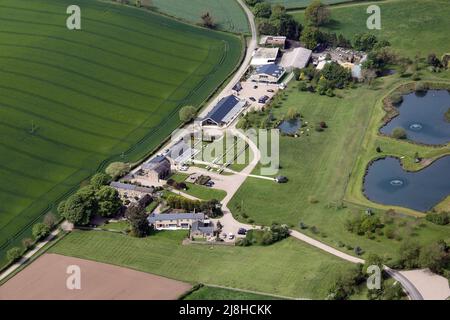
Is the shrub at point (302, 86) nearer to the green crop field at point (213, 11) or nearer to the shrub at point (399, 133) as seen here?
the shrub at point (399, 133)

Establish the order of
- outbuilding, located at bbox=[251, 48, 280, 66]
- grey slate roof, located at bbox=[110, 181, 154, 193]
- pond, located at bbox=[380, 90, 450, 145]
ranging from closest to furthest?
grey slate roof, located at bbox=[110, 181, 154, 193] → pond, located at bbox=[380, 90, 450, 145] → outbuilding, located at bbox=[251, 48, 280, 66]

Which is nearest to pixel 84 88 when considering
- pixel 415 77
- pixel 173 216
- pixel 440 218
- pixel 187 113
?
pixel 187 113

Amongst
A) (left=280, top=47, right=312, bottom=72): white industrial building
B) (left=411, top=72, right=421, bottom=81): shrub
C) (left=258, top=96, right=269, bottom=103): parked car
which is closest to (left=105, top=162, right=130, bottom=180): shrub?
(left=258, top=96, right=269, bottom=103): parked car

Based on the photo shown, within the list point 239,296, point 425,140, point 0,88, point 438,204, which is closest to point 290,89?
point 425,140

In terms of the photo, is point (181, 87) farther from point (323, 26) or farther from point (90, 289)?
point (90, 289)

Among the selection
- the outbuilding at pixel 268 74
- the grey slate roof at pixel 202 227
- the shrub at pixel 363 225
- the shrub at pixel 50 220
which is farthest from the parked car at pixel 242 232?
the outbuilding at pixel 268 74

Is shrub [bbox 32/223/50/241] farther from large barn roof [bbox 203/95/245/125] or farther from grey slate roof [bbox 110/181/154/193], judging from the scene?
large barn roof [bbox 203/95/245/125]

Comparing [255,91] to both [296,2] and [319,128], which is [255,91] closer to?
[319,128]
